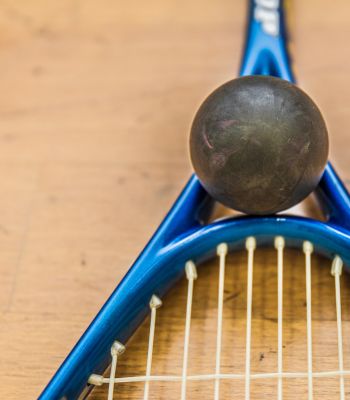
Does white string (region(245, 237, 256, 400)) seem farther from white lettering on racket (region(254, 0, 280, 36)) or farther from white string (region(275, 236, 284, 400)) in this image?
white lettering on racket (region(254, 0, 280, 36))

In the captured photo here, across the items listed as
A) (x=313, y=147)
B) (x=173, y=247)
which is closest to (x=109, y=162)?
(x=173, y=247)

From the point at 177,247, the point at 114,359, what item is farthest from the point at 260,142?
the point at 114,359

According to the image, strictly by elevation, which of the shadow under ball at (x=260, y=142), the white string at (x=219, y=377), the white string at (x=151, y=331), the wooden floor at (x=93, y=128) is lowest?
the white string at (x=219, y=377)

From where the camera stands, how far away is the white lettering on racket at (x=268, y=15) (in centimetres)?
87

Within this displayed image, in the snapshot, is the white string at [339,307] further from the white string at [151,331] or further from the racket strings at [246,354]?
the white string at [151,331]

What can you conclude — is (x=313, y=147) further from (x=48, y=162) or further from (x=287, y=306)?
(x=48, y=162)

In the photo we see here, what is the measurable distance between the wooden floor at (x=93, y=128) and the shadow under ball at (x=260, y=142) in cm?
22

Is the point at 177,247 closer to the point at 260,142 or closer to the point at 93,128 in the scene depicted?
the point at 260,142

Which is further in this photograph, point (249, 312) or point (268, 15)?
point (268, 15)

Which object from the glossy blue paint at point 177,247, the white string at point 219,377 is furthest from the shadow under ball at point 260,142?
the white string at point 219,377

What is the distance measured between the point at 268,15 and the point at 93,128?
0.28m

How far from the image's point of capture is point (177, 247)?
68 cm

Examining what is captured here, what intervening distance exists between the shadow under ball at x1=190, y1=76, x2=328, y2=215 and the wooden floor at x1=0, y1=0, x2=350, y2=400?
0.71 ft

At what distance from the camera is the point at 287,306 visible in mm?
741
